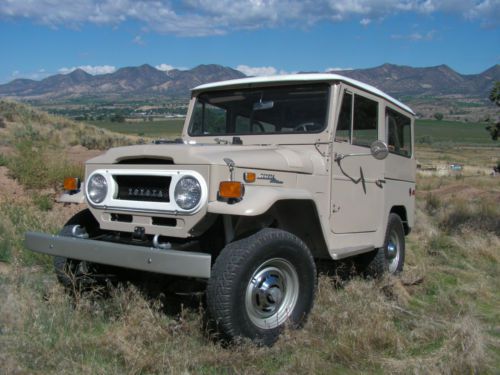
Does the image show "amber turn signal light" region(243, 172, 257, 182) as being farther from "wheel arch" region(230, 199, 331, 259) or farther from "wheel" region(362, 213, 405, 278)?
"wheel" region(362, 213, 405, 278)

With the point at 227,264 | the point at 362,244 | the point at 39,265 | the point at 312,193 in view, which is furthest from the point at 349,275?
the point at 39,265

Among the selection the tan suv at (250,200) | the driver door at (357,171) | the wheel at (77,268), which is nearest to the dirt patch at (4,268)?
the wheel at (77,268)

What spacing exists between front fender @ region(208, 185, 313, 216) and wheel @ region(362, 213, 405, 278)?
93.7 inches

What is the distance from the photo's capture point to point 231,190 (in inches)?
148

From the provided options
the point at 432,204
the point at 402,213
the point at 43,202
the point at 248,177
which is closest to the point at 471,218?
the point at 432,204

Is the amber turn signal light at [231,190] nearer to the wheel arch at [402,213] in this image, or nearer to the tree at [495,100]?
the wheel arch at [402,213]

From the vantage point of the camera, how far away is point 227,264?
375 centimetres

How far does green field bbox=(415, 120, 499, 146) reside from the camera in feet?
253

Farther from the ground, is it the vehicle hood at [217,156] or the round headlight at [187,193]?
the vehicle hood at [217,156]

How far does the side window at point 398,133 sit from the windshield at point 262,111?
4.89 feet

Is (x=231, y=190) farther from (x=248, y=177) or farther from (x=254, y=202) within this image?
(x=248, y=177)

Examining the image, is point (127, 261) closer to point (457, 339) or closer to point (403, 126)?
point (457, 339)

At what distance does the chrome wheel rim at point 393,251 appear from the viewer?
671cm

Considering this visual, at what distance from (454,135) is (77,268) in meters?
87.9
